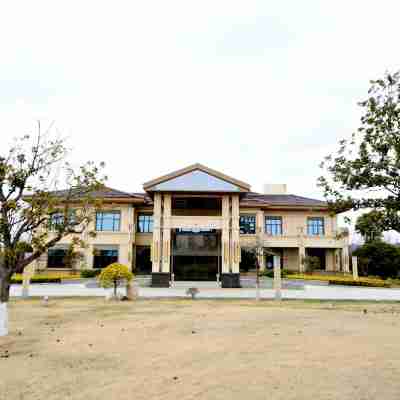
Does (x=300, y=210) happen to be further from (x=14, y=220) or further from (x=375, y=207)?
(x=14, y=220)

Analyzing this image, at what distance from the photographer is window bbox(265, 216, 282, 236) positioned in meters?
42.3

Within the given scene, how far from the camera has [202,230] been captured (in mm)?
36656

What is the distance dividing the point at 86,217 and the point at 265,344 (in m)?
7.46

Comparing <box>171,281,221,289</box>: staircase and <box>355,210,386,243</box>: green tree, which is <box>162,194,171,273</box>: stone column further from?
Answer: <box>355,210,386,243</box>: green tree

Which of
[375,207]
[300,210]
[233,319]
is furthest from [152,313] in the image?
[300,210]

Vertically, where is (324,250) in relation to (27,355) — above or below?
above

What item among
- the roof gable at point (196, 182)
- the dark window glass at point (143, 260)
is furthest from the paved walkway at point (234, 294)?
the roof gable at point (196, 182)

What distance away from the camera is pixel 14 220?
456 inches

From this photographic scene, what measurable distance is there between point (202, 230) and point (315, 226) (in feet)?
43.1

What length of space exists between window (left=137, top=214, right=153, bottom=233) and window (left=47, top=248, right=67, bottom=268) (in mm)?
7670

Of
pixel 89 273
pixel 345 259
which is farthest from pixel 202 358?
pixel 345 259

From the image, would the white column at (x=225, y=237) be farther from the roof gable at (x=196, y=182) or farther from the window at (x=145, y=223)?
the window at (x=145, y=223)

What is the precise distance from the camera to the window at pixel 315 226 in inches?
1662

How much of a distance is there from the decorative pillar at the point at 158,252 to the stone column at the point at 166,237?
0.24 m
